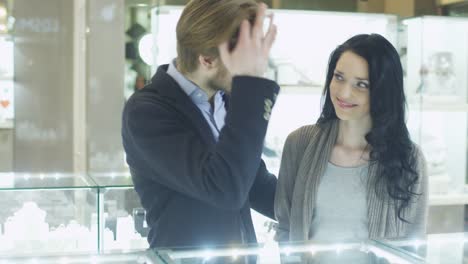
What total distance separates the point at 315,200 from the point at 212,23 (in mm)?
658

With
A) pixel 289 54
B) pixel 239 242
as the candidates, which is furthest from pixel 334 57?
pixel 289 54

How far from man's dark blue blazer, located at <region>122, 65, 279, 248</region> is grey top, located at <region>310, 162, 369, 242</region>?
1.28 ft

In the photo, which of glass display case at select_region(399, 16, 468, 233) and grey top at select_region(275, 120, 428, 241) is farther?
glass display case at select_region(399, 16, 468, 233)

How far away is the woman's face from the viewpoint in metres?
1.72

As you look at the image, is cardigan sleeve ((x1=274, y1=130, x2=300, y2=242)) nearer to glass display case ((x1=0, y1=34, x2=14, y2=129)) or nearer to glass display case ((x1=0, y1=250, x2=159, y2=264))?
glass display case ((x1=0, y1=250, x2=159, y2=264))

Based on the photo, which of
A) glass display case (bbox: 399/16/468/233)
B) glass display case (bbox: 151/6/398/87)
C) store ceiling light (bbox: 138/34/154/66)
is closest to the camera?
glass display case (bbox: 151/6/398/87)

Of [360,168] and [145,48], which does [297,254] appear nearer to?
[360,168]

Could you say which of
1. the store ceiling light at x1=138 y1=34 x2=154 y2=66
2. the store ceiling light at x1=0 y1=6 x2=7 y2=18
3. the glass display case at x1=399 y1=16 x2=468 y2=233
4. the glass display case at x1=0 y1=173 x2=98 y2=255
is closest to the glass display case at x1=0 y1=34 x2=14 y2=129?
the store ceiling light at x1=0 y1=6 x2=7 y2=18

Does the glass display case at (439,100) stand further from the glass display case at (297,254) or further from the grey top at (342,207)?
the glass display case at (297,254)

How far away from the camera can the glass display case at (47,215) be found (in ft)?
6.83

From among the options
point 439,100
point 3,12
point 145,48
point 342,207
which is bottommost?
point 342,207

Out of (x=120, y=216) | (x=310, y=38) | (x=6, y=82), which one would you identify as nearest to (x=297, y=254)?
(x=120, y=216)

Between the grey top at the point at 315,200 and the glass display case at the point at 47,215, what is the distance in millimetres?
684

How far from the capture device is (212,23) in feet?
3.97
